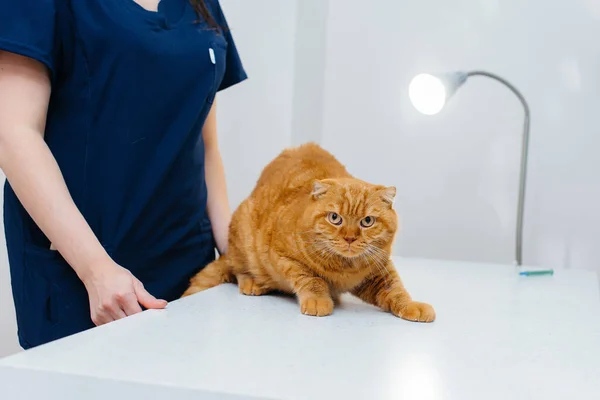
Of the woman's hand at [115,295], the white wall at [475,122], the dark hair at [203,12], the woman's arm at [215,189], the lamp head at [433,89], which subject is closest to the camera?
the woman's hand at [115,295]

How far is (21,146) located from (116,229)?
0.25 m

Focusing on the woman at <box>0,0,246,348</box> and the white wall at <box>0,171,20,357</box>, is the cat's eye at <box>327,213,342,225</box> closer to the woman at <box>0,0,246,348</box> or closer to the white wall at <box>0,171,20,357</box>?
the woman at <box>0,0,246,348</box>

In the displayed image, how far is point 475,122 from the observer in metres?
2.14

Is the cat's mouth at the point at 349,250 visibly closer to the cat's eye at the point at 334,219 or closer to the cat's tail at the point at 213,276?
the cat's eye at the point at 334,219

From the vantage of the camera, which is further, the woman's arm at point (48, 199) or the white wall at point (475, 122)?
the white wall at point (475, 122)

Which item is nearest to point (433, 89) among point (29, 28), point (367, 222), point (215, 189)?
point (215, 189)

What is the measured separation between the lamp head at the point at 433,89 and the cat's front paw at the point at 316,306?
94cm

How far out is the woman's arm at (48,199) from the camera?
898mm

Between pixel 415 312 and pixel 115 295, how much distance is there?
0.45 m

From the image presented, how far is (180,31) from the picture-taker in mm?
1103

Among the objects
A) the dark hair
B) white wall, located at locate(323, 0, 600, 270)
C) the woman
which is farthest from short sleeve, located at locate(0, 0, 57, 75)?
white wall, located at locate(323, 0, 600, 270)

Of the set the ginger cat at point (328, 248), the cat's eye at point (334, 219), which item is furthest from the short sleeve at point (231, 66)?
the cat's eye at point (334, 219)

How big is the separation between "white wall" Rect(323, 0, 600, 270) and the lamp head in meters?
0.43

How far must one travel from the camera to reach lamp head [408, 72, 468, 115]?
1.73 meters
